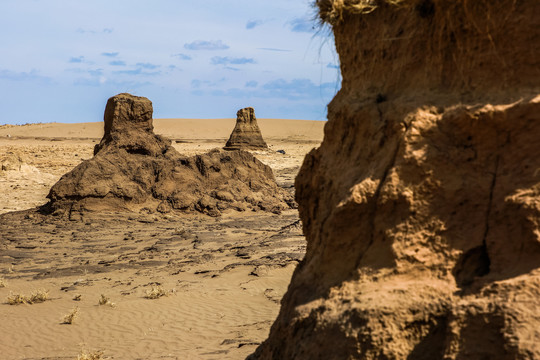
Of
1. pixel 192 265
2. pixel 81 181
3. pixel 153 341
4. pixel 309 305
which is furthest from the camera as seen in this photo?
pixel 81 181

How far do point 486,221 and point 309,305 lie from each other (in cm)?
96

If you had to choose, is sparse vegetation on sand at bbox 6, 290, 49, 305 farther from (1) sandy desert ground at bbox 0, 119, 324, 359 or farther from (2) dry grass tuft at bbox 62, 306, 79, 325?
(2) dry grass tuft at bbox 62, 306, 79, 325

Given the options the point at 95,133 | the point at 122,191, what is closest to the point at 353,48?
the point at 122,191

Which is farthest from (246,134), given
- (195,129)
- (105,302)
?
(195,129)

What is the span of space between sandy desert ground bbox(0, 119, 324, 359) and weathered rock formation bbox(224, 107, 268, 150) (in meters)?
15.9

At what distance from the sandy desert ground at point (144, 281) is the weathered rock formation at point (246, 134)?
1593 centimetres

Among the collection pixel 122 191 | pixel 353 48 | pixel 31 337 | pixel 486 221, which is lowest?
pixel 31 337

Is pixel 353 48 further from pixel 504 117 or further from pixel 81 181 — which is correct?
pixel 81 181

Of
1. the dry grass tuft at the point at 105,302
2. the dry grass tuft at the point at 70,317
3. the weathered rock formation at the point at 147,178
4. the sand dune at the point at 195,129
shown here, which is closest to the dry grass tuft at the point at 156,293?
the dry grass tuft at the point at 105,302

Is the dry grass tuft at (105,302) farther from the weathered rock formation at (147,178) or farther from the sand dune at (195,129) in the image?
the sand dune at (195,129)

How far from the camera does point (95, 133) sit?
191ft

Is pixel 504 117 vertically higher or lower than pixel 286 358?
higher

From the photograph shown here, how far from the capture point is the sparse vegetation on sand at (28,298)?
25.7ft

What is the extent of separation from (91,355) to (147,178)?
883 cm
